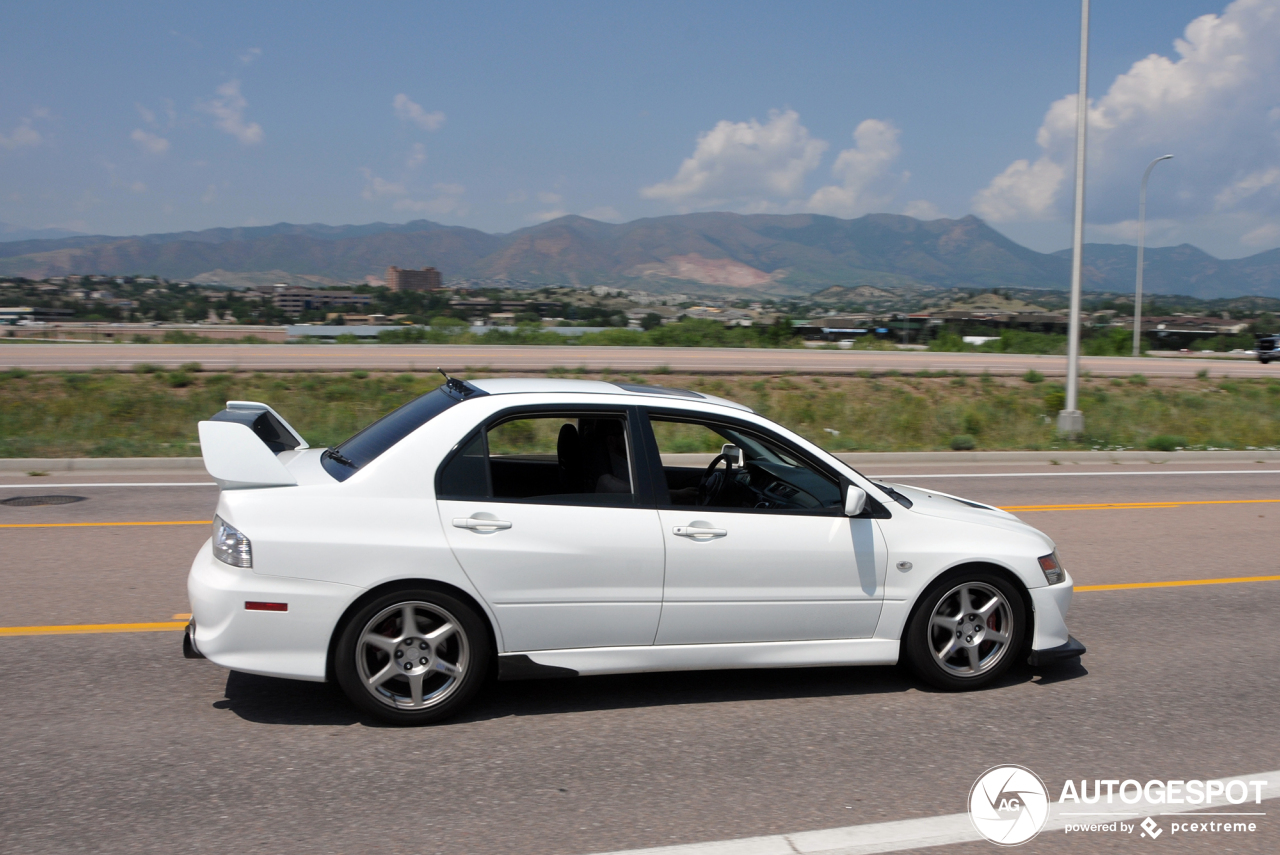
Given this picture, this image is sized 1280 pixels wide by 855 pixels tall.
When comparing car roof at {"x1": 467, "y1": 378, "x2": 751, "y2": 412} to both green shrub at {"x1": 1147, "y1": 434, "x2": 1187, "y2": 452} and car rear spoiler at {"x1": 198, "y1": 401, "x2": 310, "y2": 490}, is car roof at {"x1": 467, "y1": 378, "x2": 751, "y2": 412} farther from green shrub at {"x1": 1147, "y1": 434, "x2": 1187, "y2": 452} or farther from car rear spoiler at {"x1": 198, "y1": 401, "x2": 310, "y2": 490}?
green shrub at {"x1": 1147, "y1": 434, "x2": 1187, "y2": 452}

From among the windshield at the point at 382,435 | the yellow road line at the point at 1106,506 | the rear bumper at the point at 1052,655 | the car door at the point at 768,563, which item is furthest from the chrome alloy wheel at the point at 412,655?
the yellow road line at the point at 1106,506

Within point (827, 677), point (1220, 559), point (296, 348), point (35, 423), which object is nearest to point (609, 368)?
point (296, 348)

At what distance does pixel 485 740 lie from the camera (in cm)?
449

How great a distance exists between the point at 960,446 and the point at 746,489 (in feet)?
40.5

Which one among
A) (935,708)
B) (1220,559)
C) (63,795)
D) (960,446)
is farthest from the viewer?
(960,446)

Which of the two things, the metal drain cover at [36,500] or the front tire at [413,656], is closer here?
the front tire at [413,656]

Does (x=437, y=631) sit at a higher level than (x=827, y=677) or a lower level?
higher

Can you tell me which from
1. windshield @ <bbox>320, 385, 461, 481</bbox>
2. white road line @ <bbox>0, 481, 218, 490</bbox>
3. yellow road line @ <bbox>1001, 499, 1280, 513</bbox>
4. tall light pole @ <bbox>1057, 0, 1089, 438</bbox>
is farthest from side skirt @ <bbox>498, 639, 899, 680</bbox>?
tall light pole @ <bbox>1057, 0, 1089, 438</bbox>

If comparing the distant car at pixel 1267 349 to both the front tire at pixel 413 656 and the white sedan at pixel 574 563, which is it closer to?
the white sedan at pixel 574 563

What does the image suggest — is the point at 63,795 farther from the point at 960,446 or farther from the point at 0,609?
the point at 960,446

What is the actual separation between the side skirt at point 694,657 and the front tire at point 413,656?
0.62ft

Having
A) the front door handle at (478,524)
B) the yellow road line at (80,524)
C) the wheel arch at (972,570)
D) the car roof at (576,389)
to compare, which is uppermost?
the car roof at (576,389)

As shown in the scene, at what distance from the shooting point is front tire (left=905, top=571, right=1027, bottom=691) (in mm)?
5168

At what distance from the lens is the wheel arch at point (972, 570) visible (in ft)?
16.9
